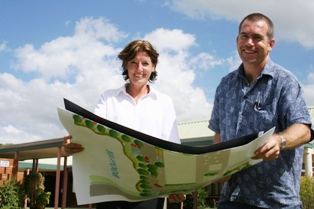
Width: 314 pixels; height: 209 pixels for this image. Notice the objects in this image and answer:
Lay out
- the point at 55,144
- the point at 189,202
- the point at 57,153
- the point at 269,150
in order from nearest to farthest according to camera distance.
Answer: the point at 269,150, the point at 55,144, the point at 189,202, the point at 57,153

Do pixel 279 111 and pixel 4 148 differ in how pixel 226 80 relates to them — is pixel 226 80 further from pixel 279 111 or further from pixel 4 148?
pixel 4 148

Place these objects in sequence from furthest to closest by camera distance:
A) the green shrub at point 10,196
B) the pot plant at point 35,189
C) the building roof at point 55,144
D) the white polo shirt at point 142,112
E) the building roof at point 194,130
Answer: the building roof at point 194,130 → the pot plant at point 35,189 → the green shrub at point 10,196 → the building roof at point 55,144 → the white polo shirt at point 142,112

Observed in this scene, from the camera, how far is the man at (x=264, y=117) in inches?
77.9

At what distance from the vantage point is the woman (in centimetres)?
242

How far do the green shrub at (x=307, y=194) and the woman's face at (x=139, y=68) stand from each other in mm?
14304

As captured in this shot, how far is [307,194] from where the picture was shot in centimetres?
1538

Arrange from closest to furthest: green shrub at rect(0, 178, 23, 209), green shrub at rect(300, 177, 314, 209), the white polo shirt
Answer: the white polo shirt
green shrub at rect(0, 178, 23, 209)
green shrub at rect(300, 177, 314, 209)

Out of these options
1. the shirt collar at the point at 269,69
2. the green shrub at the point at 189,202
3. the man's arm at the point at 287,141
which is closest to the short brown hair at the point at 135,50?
the shirt collar at the point at 269,69

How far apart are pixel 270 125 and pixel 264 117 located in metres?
0.05

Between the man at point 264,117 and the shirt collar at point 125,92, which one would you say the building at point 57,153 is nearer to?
the shirt collar at point 125,92

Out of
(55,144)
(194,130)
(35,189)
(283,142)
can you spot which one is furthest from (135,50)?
(194,130)

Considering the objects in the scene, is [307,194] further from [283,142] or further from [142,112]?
[283,142]

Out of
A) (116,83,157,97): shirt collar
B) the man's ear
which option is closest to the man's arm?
the man's ear

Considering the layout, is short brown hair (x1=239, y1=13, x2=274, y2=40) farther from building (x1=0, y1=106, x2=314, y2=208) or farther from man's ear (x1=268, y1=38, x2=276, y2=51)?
building (x1=0, y1=106, x2=314, y2=208)
